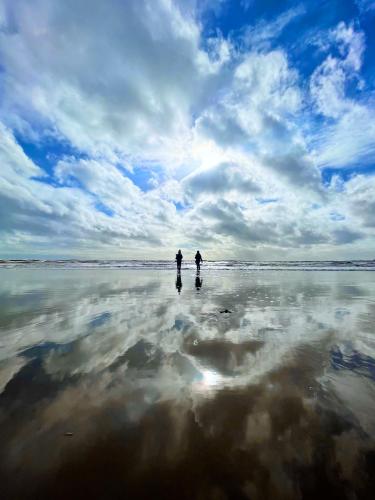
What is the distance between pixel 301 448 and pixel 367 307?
9469mm

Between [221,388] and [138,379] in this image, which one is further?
[138,379]

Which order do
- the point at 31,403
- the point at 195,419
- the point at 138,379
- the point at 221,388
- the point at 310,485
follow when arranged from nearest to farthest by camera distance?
the point at 310,485 < the point at 195,419 < the point at 31,403 < the point at 221,388 < the point at 138,379

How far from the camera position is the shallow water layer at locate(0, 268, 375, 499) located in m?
2.33

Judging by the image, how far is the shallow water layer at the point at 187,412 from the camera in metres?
2.33

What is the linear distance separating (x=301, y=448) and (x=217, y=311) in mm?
6627

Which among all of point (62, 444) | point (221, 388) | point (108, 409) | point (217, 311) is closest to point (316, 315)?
point (217, 311)

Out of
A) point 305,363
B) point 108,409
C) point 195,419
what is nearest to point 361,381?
point 305,363

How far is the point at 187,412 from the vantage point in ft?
10.9

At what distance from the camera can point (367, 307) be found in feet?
33.6

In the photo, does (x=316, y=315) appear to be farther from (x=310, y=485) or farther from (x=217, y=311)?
(x=310, y=485)

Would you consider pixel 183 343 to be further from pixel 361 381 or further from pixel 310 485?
pixel 310 485

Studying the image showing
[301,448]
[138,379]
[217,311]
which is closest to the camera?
[301,448]

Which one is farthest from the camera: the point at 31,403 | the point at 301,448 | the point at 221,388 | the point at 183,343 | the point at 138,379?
the point at 183,343

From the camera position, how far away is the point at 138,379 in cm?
423
